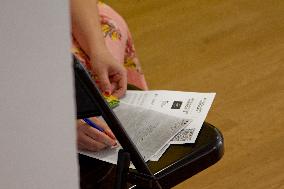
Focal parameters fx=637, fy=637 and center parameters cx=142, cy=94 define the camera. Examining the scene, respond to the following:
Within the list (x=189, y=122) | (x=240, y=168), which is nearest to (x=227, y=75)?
(x=240, y=168)

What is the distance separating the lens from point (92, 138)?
126 centimetres

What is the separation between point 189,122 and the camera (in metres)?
1.32

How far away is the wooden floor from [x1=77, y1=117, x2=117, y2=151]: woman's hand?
94 centimetres

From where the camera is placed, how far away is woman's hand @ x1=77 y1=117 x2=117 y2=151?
49.6 inches

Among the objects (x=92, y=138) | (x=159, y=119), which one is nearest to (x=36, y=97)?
(x=92, y=138)

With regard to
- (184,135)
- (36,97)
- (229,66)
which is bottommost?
(229,66)

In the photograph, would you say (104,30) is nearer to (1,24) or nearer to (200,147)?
(200,147)

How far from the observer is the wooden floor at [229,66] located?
222cm

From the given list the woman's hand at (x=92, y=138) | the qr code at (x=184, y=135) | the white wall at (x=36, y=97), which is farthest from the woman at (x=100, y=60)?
the white wall at (x=36, y=97)

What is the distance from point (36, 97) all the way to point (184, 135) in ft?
2.52

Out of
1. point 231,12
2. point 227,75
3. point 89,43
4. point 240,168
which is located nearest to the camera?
point 89,43

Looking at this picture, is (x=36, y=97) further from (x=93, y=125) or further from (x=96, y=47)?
(x=96, y=47)

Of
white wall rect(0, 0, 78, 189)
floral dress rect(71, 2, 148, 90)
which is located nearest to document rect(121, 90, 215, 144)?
floral dress rect(71, 2, 148, 90)

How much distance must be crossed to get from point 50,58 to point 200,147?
768 millimetres
